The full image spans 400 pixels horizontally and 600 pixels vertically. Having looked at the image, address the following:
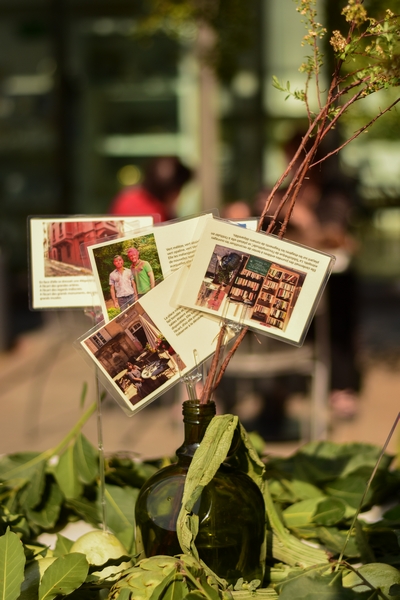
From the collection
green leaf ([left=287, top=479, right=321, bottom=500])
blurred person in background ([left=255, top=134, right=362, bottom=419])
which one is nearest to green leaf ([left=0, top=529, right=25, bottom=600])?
green leaf ([left=287, top=479, right=321, bottom=500])

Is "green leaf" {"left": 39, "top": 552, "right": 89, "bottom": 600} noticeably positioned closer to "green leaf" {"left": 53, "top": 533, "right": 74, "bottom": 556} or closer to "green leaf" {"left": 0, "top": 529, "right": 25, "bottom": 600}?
"green leaf" {"left": 0, "top": 529, "right": 25, "bottom": 600}

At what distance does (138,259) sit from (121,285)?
4 centimetres

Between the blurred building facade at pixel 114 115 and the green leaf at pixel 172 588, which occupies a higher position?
the blurred building facade at pixel 114 115

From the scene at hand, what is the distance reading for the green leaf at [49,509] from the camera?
117 centimetres

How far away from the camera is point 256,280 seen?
0.94 metres

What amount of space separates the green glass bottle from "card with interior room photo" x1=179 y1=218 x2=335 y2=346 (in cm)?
13

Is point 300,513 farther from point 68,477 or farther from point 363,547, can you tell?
point 68,477

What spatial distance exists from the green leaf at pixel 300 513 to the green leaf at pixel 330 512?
12 mm

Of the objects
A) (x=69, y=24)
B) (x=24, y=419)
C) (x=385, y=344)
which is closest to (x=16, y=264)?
(x=69, y=24)

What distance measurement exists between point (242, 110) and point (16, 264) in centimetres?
260

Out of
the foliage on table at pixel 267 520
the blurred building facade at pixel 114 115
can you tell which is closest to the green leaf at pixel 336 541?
the foliage on table at pixel 267 520

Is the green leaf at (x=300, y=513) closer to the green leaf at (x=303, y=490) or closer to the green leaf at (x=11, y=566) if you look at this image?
the green leaf at (x=303, y=490)

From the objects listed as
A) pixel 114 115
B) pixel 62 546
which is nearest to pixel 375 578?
pixel 62 546

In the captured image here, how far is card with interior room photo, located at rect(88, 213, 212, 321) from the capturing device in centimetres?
96
